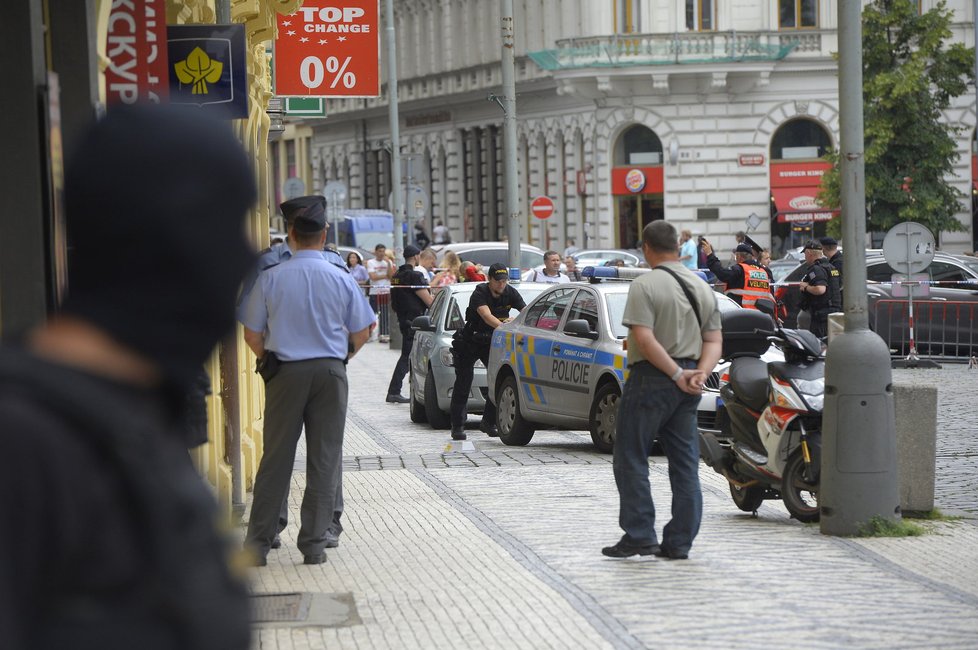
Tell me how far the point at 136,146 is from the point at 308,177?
269ft

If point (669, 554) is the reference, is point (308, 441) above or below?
above

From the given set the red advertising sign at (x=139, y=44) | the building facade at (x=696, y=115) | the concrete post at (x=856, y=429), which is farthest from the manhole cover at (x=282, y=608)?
the building facade at (x=696, y=115)

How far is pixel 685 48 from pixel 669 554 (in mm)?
47071

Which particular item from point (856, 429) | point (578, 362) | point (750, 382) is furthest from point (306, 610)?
point (578, 362)

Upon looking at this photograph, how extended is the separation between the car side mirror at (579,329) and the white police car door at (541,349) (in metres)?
0.62

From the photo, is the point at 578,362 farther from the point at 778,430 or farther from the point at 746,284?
the point at 746,284

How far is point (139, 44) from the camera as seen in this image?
7805 mm

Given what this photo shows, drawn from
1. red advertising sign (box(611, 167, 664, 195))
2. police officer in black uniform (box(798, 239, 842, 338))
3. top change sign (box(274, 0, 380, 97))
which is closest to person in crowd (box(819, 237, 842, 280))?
police officer in black uniform (box(798, 239, 842, 338))

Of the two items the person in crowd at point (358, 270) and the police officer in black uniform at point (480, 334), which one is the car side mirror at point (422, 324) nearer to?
the police officer in black uniform at point (480, 334)

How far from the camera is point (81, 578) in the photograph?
1.63 meters

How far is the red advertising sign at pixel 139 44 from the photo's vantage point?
304 inches

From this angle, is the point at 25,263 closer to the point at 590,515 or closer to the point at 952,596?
the point at 952,596

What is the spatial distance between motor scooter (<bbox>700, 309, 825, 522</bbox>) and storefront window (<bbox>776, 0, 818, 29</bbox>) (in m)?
46.3

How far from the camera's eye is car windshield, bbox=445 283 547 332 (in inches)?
763
